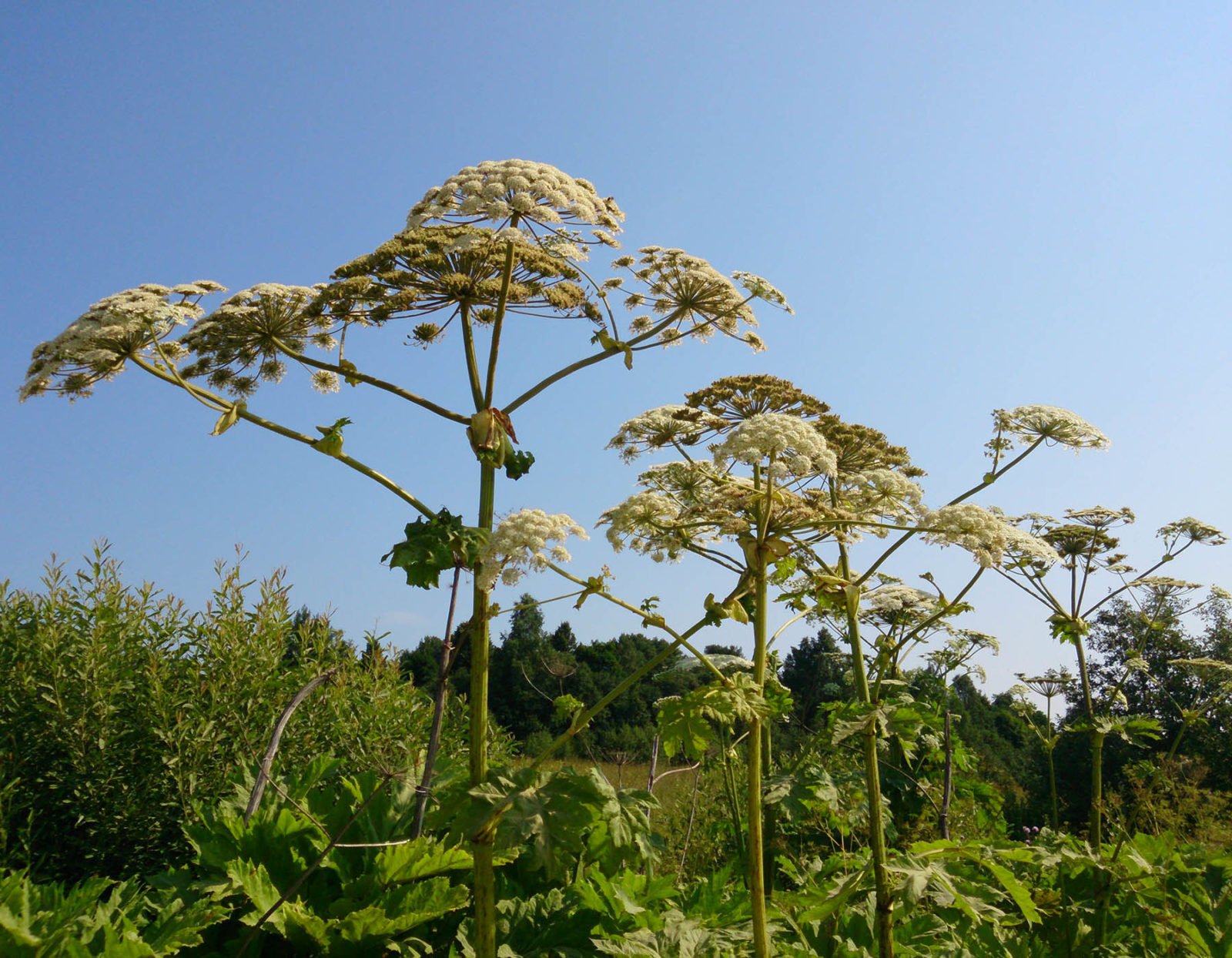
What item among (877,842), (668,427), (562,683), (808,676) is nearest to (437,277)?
(668,427)

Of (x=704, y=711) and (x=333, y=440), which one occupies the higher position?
(x=333, y=440)

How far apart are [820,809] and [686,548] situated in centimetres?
265

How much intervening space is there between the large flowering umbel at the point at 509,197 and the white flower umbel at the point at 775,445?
3.95 feet

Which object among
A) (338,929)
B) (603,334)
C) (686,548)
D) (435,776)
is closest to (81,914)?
(338,929)

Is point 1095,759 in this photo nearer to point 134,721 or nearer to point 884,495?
point 884,495

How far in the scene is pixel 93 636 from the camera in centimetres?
705

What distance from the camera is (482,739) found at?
10.7 feet

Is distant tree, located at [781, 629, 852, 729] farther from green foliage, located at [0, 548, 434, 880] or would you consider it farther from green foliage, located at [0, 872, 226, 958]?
green foliage, located at [0, 872, 226, 958]

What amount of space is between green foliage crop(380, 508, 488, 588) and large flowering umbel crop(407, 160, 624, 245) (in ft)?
4.15

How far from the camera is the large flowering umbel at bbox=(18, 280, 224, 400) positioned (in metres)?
3.62

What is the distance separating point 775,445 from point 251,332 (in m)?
2.39

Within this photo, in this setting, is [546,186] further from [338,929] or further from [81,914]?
[81,914]

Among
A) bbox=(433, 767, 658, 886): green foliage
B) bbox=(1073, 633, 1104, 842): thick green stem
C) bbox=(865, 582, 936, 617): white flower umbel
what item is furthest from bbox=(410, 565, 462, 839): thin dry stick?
bbox=(1073, 633, 1104, 842): thick green stem

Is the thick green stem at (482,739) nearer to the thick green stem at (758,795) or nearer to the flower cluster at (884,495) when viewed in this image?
the thick green stem at (758,795)
